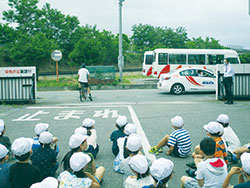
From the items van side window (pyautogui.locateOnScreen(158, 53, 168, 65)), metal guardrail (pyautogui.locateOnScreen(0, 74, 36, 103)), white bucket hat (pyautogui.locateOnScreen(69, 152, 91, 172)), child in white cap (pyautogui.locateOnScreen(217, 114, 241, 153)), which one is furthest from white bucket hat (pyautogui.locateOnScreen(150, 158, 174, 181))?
van side window (pyautogui.locateOnScreen(158, 53, 168, 65))

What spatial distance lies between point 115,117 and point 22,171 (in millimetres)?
6625

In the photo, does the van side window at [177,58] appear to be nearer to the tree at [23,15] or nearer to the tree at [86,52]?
the tree at [86,52]

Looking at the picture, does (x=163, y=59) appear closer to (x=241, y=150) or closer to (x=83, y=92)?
(x=83, y=92)

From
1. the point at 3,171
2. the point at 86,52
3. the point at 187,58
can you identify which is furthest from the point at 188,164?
the point at 86,52

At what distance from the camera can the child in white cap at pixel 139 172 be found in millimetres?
3660

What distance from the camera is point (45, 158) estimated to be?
4.79m

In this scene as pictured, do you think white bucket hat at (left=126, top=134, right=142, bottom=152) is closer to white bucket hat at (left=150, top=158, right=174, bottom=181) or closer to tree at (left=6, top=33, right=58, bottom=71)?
white bucket hat at (left=150, top=158, right=174, bottom=181)

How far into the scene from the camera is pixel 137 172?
3.72 metres

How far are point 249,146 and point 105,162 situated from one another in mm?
Answer: 2655

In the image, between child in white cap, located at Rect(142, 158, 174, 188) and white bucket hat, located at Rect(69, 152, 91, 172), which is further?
white bucket hat, located at Rect(69, 152, 91, 172)

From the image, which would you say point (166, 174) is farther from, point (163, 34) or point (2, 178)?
point (163, 34)

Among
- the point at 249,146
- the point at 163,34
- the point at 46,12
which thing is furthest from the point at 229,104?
the point at 163,34

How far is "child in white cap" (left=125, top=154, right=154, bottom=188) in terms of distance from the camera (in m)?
3.66

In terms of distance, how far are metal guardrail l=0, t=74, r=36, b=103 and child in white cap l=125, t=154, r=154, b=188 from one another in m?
10.9
